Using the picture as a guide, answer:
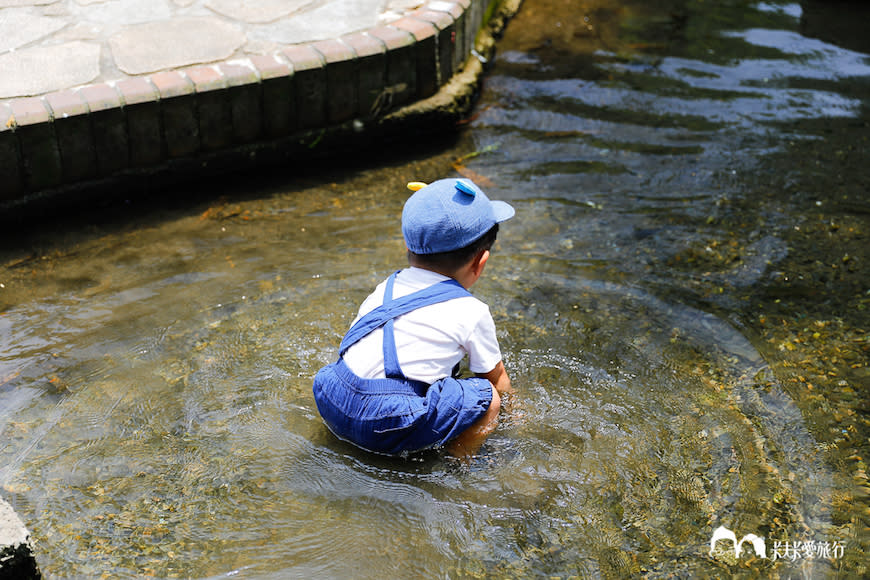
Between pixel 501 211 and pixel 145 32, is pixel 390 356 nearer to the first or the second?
pixel 501 211

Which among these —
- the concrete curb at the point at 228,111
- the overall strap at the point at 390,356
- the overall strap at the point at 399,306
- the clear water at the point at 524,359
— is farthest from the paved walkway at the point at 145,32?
the overall strap at the point at 390,356

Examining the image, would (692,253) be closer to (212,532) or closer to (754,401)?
(754,401)

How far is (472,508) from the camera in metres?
2.52

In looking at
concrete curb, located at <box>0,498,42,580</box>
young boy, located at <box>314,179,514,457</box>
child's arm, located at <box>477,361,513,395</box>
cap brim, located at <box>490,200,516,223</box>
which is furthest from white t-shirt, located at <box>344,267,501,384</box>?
concrete curb, located at <box>0,498,42,580</box>

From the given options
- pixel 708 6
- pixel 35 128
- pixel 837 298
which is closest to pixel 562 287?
pixel 837 298

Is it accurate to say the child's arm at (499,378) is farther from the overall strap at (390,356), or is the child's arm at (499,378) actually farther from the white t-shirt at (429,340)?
the overall strap at (390,356)

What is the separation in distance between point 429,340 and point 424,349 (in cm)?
4

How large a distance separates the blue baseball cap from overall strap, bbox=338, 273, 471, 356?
0.45ft

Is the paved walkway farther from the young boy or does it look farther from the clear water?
the young boy

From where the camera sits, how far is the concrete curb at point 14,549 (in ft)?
6.15

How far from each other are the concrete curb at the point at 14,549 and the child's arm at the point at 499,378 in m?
1.49

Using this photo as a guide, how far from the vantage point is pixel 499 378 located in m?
2.76

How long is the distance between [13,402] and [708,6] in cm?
611

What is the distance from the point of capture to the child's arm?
8.96ft
